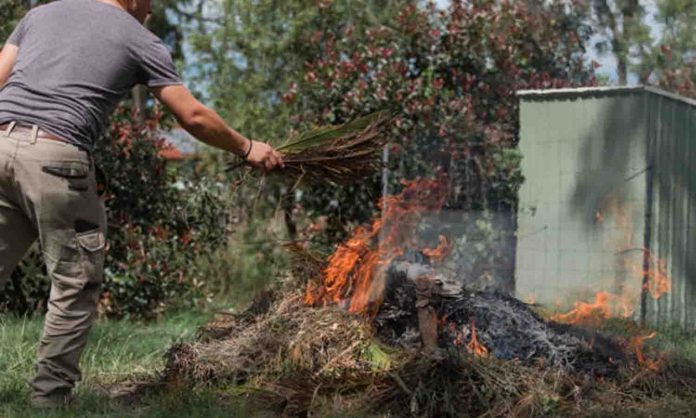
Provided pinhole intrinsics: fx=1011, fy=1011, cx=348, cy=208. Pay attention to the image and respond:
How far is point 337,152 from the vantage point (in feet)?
17.8

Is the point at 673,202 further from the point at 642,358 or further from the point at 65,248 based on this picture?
the point at 65,248

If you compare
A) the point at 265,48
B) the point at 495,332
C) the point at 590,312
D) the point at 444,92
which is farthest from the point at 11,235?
the point at 265,48

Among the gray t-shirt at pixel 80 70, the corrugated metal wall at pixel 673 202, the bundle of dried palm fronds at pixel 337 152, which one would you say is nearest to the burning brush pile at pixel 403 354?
the bundle of dried palm fronds at pixel 337 152

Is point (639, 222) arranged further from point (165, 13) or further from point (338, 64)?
point (165, 13)

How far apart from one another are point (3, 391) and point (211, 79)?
10265 mm

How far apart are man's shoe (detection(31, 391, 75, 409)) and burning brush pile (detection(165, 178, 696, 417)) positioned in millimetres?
729

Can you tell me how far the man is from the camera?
454 cm

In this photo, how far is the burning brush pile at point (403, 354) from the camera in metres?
4.66

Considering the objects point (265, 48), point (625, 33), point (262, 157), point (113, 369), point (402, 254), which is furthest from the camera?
point (625, 33)

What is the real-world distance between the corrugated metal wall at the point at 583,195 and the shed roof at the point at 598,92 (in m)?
0.01

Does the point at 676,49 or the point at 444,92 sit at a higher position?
the point at 676,49

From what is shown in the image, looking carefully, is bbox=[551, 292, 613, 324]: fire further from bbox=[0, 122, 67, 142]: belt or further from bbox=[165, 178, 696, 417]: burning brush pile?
bbox=[0, 122, 67, 142]: belt

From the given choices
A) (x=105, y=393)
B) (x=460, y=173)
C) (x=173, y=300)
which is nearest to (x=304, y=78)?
(x=460, y=173)

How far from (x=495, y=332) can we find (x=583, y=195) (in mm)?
4325
